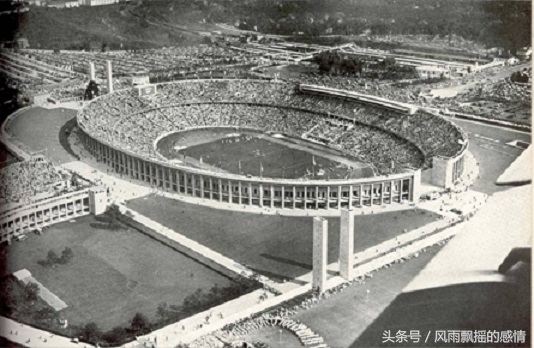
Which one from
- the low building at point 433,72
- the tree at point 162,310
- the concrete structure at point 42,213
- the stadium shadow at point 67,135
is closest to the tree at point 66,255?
the concrete structure at point 42,213

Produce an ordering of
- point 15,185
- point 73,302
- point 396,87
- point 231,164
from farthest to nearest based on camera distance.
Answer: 1. point 396,87
2. point 231,164
3. point 15,185
4. point 73,302

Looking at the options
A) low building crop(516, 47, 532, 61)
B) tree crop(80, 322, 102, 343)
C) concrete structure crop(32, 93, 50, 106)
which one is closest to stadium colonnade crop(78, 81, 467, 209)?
low building crop(516, 47, 532, 61)

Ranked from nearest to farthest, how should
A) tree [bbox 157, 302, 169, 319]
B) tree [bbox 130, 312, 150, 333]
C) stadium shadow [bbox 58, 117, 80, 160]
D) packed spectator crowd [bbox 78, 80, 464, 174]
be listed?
tree [bbox 130, 312, 150, 333]
tree [bbox 157, 302, 169, 319]
packed spectator crowd [bbox 78, 80, 464, 174]
stadium shadow [bbox 58, 117, 80, 160]

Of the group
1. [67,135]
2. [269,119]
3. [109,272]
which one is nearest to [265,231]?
[109,272]

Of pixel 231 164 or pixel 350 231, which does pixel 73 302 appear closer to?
pixel 350 231

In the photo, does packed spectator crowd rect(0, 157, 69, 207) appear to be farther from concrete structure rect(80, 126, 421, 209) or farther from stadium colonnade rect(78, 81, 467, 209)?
concrete structure rect(80, 126, 421, 209)

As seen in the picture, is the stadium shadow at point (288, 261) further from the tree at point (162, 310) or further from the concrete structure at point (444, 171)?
the concrete structure at point (444, 171)

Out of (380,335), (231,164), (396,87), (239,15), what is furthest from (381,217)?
(239,15)
